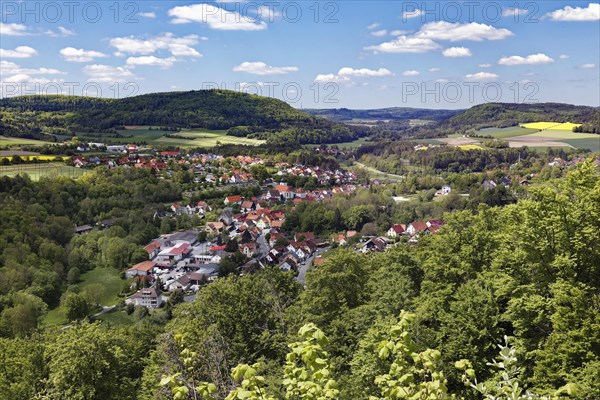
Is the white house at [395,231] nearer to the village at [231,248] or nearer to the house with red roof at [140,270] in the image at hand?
the village at [231,248]

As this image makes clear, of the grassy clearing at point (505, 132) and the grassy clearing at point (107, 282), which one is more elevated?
the grassy clearing at point (505, 132)

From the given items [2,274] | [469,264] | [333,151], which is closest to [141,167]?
[2,274]

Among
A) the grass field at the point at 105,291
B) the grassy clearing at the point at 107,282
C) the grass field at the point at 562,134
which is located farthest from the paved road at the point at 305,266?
the grass field at the point at 562,134

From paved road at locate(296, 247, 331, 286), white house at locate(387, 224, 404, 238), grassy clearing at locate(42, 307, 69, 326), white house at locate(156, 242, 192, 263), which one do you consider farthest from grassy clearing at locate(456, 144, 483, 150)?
grassy clearing at locate(42, 307, 69, 326)

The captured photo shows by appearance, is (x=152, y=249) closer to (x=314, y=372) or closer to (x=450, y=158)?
(x=314, y=372)

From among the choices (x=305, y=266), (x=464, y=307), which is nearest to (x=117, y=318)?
(x=305, y=266)

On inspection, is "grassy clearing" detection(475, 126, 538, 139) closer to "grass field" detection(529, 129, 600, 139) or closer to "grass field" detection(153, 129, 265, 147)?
"grass field" detection(529, 129, 600, 139)
